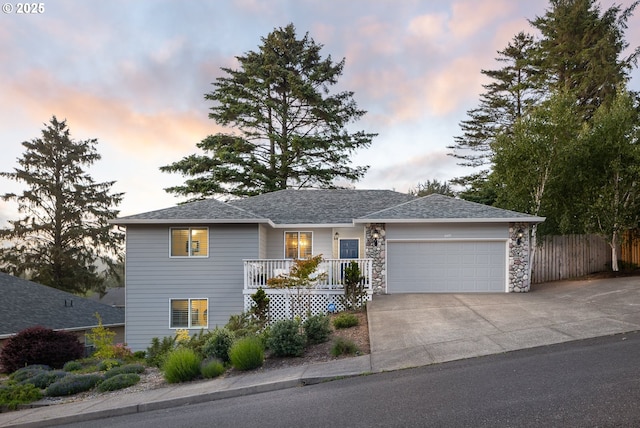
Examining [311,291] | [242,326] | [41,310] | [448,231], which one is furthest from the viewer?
[41,310]

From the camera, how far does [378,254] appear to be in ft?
49.2

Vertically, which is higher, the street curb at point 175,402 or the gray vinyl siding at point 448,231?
the gray vinyl siding at point 448,231

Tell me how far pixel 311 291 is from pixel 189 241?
Result: 16.1ft

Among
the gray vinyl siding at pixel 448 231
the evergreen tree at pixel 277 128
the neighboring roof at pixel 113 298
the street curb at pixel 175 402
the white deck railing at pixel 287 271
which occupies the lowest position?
the neighboring roof at pixel 113 298

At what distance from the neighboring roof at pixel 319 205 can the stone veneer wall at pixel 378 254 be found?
158 centimetres

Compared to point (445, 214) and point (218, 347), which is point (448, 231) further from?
point (218, 347)

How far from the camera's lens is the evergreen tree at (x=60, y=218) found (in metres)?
29.8

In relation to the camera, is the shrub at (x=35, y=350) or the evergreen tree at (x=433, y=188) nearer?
the shrub at (x=35, y=350)

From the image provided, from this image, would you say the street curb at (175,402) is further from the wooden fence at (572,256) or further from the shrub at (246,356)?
the wooden fence at (572,256)

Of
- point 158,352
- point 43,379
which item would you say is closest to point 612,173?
point 158,352

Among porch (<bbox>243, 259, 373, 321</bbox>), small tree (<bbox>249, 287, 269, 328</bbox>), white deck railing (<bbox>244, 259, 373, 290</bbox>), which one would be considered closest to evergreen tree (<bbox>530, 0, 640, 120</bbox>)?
white deck railing (<bbox>244, 259, 373, 290</bbox>)

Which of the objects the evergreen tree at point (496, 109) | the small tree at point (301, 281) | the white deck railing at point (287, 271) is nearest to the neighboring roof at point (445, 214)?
the white deck railing at point (287, 271)

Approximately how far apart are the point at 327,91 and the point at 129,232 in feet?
60.6

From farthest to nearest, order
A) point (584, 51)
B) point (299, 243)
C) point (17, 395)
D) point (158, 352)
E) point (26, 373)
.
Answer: point (584, 51), point (299, 243), point (158, 352), point (26, 373), point (17, 395)
